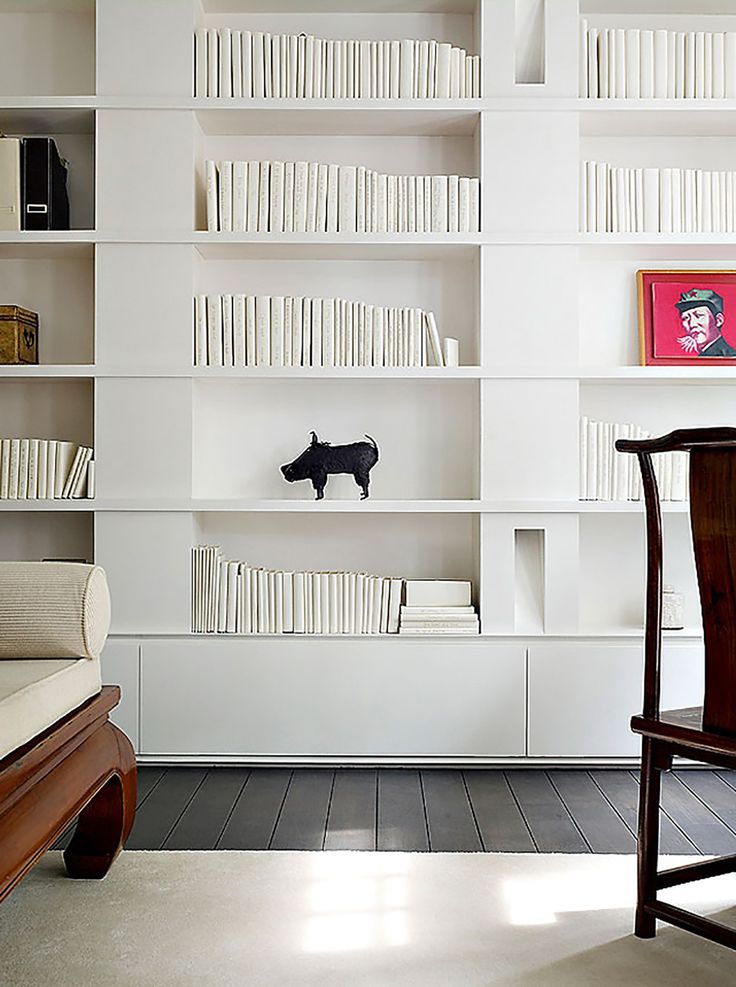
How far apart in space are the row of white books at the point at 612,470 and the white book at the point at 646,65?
1.14 metres

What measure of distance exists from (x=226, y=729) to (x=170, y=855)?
3.04 ft

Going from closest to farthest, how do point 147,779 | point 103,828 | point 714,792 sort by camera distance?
point 103,828 < point 714,792 < point 147,779

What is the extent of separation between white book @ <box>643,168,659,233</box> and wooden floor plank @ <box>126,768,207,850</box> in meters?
2.40

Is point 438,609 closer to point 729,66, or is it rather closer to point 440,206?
point 440,206

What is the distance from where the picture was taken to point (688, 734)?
2115 mm

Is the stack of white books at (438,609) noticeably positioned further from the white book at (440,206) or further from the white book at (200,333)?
the white book at (440,206)

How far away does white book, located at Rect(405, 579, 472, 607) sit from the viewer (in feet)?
12.5

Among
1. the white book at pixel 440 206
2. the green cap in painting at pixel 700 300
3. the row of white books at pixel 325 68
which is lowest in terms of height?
the green cap in painting at pixel 700 300

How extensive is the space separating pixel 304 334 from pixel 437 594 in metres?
1.00

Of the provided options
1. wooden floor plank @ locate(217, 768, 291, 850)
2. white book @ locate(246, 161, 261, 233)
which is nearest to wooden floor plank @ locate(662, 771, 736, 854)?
wooden floor plank @ locate(217, 768, 291, 850)

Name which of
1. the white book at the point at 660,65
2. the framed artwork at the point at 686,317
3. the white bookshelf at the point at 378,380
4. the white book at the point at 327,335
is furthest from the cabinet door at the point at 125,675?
the white book at the point at 660,65

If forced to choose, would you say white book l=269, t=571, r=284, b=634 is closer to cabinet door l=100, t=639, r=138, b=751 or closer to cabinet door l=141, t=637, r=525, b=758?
cabinet door l=141, t=637, r=525, b=758

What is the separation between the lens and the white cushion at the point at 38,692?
203cm

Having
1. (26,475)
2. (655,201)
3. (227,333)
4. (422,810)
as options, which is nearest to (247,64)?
(227,333)
